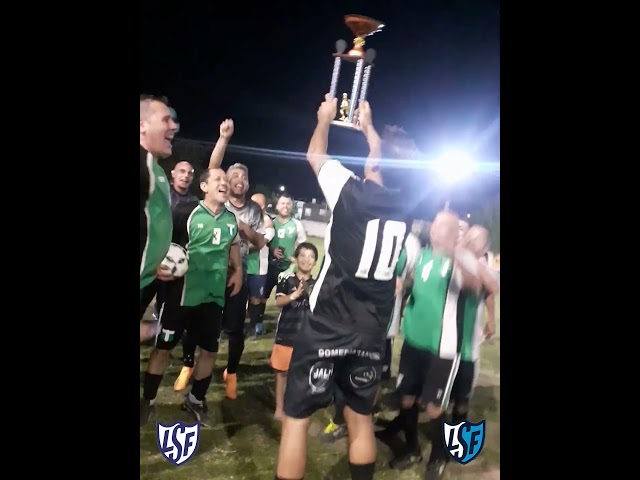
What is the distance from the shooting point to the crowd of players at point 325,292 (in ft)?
5.72

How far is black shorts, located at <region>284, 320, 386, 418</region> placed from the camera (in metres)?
1.87

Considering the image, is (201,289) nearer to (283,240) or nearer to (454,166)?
(283,240)

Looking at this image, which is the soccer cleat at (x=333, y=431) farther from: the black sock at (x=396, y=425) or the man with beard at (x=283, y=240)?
the man with beard at (x=283, y=240)

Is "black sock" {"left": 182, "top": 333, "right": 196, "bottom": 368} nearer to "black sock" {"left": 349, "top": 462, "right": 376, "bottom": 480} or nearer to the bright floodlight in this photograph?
"black sock" {"left": 349, "top": 462, "right": 376, "bottom": 480}

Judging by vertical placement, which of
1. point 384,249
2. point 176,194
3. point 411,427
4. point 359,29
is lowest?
point 411,427

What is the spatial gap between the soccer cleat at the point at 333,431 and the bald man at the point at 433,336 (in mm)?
144

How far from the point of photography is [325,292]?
6.25ft

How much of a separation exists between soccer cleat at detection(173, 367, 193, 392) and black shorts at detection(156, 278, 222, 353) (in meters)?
0.08

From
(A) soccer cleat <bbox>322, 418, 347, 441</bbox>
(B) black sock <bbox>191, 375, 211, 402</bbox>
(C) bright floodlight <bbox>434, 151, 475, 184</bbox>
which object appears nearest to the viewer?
(B) black sock <bbox>191, 375, 211, 402</bbox>

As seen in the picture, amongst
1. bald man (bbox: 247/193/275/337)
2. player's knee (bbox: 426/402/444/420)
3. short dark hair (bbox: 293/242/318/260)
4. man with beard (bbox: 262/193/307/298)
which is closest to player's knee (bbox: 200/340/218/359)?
bald man (bbox: 247/193/275/337)

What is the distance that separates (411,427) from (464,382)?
0.24 metres

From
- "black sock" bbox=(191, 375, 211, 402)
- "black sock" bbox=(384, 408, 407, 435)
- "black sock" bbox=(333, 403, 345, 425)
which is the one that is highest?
"black sock" bbox=(191, 375, 211, 402)

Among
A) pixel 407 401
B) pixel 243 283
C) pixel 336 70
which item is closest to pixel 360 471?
pixel 407 401
